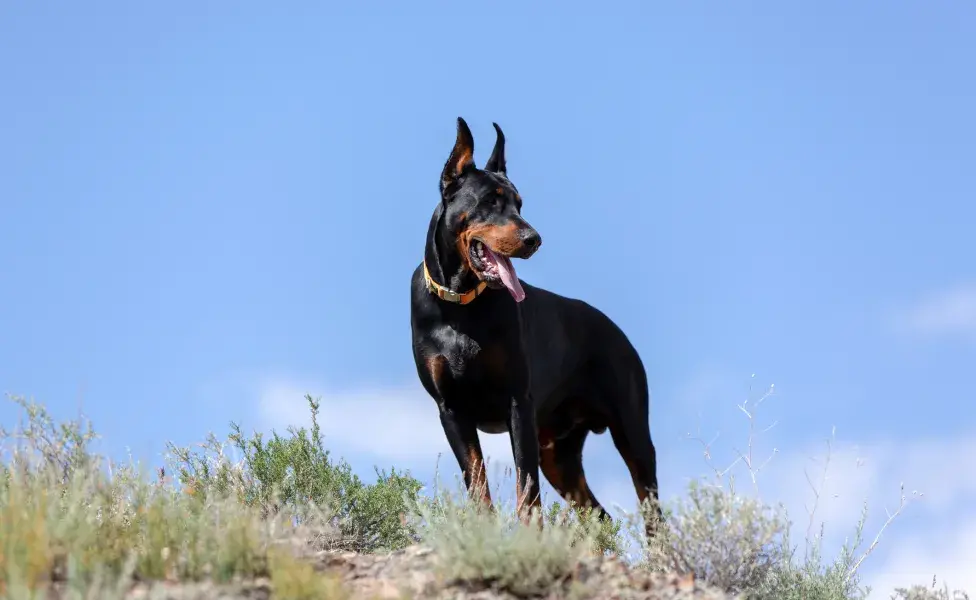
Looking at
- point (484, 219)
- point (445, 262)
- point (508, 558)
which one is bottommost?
point (508, 558)

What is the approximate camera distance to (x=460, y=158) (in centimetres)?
718

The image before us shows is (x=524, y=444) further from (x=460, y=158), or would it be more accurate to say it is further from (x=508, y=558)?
(x=508, y=558)

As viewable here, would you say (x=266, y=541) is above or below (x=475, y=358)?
below

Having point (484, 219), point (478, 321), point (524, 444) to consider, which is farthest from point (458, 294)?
point (524, 444)

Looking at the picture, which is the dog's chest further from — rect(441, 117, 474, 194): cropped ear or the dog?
rect(441, 117, 474, 194): cropped ear

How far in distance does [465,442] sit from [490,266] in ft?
3.76

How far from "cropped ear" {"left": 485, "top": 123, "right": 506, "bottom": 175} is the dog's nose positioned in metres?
1.07

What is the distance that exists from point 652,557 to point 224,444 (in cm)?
412

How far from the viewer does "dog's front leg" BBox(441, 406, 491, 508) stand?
23.1 feet

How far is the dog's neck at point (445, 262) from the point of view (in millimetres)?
7113

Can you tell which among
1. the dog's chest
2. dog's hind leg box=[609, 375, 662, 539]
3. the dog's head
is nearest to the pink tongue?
the dog's head

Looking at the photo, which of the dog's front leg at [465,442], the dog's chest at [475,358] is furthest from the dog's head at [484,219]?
the dog's front leg at [465,442]

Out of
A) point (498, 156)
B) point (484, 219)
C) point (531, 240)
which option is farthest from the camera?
point (498, 156)

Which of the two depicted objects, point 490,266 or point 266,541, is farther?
point 490,266
